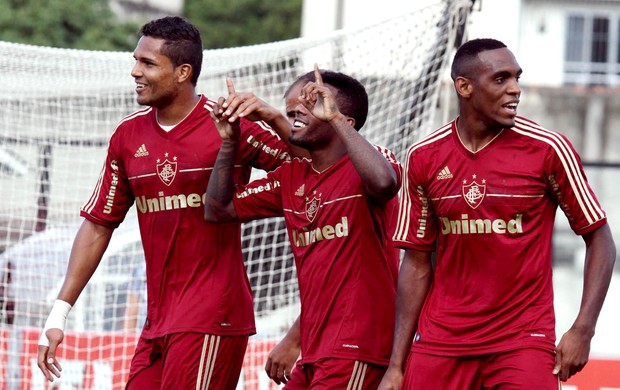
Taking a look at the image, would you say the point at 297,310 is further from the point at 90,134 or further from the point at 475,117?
the point at 475,117

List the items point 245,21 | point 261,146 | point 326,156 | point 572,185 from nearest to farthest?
point 572,185, point 326,156, point 261,146, point 245,21

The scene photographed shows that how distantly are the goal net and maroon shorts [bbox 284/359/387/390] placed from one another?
3.43 meters

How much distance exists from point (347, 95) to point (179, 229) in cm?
105

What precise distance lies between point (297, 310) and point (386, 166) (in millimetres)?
4916

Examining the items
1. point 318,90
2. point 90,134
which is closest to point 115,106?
point 90,134

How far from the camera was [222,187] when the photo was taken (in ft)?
21.0

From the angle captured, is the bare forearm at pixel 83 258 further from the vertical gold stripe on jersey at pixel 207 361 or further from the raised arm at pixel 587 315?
the raised arm at pixel 587 315

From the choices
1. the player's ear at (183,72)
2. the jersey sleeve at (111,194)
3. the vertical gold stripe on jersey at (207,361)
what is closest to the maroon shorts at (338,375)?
the vertical gold stripe on jersey at (207,361)

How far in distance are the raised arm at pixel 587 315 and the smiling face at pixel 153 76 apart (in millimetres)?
2248

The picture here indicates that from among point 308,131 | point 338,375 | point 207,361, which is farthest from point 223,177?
point 338,375

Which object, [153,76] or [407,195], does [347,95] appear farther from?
[153,76]

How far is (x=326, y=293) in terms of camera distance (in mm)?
6070

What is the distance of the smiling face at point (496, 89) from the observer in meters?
5.83

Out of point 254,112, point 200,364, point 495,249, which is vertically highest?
point 254,112
